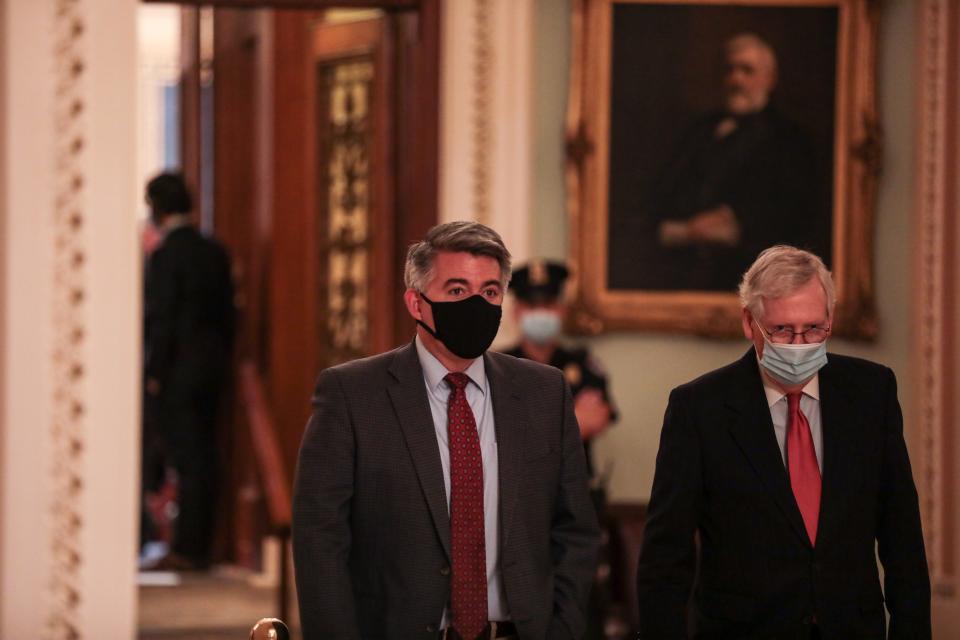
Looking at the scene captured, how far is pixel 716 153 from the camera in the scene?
24.4ft

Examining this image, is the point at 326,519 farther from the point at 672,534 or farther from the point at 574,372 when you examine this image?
the point at 574,372

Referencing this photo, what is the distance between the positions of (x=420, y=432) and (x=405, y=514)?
19 cm

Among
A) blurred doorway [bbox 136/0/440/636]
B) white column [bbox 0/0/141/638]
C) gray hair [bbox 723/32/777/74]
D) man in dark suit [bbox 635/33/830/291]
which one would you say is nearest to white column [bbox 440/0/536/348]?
blurred doorway [bbox 136/0/440/636]

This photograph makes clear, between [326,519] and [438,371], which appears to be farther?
[438,371]

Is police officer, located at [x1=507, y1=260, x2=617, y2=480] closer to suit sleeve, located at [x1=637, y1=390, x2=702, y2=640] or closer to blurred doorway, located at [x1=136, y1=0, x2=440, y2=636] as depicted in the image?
blurred doorway, located at [x1=136, y1=0, x2=440, y2=636]

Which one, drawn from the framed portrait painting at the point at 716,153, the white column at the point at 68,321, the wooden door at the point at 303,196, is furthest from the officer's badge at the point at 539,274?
the white column at the point at 68,321

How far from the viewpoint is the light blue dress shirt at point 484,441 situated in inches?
141

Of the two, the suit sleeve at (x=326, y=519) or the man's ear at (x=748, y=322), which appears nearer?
the suit sleeve at (x=326, y=519)

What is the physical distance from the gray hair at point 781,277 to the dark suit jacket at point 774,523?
0.19 metres

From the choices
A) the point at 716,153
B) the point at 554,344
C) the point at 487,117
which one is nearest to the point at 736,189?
the point at 716,153

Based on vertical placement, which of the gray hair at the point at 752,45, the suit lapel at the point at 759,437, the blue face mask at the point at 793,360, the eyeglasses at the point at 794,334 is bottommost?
the suit lapel at the point at 759,437

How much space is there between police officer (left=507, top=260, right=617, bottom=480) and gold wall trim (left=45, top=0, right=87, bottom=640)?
1.76 metres

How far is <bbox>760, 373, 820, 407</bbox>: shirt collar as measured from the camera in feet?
11.9

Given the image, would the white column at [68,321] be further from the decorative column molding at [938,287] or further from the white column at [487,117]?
the decorative column molding at [938,287]
